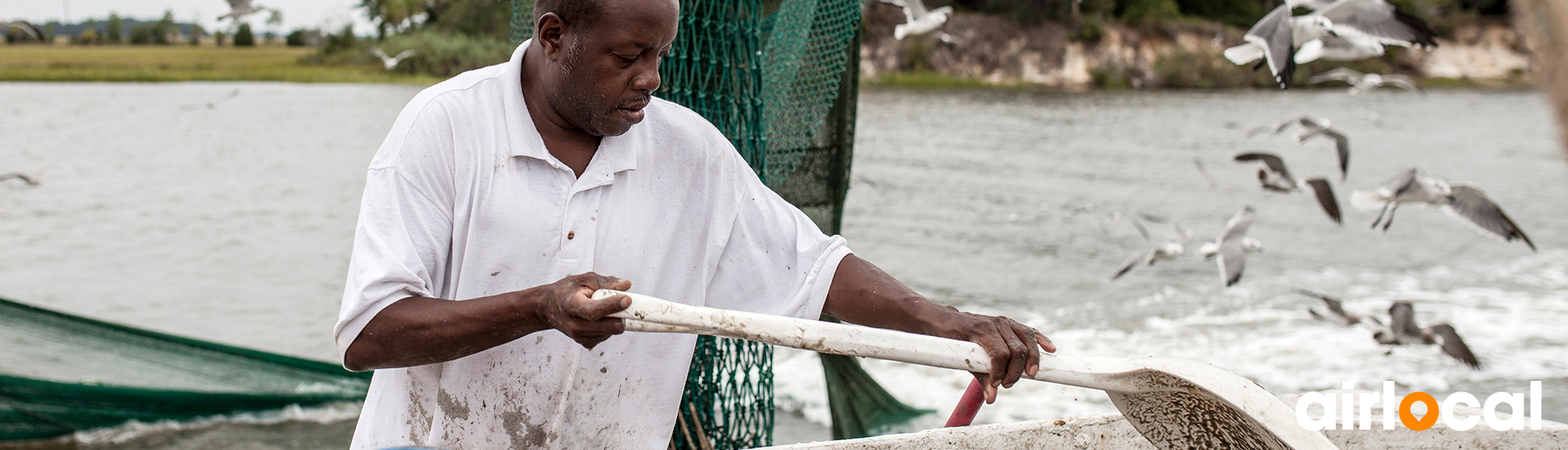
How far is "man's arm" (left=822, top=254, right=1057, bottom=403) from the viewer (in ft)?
5.18

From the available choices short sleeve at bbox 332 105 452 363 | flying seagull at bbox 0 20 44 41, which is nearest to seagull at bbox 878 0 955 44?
short sleeve at bbox 332 105 452 363

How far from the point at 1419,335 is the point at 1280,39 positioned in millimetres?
1842

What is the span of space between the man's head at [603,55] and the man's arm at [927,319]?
18.0 inches

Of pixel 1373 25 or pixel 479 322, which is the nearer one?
pixel 479 322

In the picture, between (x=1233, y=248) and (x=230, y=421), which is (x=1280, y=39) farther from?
(x=230, y=421)

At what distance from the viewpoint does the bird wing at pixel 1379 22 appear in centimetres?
483

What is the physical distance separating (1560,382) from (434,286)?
246 inches

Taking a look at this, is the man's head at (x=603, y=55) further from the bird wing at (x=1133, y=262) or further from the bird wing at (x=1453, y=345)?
the bird wing at (x=1133, y=262)

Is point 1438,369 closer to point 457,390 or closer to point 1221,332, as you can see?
point 1221,332

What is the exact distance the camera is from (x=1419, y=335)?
541 cm

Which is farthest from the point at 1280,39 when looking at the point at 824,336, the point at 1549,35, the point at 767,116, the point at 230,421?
the point at 230,421

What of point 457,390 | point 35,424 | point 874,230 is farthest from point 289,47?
point 457,390

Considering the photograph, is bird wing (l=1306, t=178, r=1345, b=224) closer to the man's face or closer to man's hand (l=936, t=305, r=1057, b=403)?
man's hand (l=936, t=305, r=1057, b=403)

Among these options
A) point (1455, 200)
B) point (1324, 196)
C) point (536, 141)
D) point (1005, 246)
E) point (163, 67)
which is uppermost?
point (536, 141)
